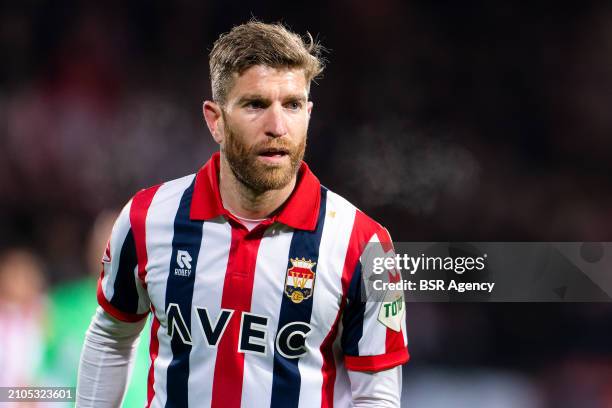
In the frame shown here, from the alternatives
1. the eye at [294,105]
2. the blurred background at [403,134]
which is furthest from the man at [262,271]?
the blurred background at [403,134]

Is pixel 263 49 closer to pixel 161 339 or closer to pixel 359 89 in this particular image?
pixel 161 339

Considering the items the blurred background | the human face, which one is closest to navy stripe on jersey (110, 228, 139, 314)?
the human face

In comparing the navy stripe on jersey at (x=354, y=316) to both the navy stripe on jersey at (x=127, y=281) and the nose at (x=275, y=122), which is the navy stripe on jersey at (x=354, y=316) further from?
the navy stripe on jersey at (x=127, y=281)

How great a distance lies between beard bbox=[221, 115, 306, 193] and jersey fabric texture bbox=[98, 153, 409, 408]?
0.10 metres

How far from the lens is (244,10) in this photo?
3.68 metres

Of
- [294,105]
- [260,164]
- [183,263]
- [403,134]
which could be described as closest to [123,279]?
[183,263]

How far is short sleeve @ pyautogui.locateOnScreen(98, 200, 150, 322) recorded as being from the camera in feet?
6.11

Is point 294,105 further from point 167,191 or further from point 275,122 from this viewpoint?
point 167,191

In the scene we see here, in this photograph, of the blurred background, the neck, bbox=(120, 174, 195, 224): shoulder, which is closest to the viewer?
the neck

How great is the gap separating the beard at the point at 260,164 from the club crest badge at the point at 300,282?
0.18 m

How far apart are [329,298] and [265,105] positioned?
43 centimetres

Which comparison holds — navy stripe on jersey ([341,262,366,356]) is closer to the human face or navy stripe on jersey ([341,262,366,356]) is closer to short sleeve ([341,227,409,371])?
short sleeve ([341,227,409,371])

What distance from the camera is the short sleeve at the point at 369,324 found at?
1739 millimetres

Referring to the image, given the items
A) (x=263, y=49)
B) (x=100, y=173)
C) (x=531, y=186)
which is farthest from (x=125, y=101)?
(x=263, y=49)
